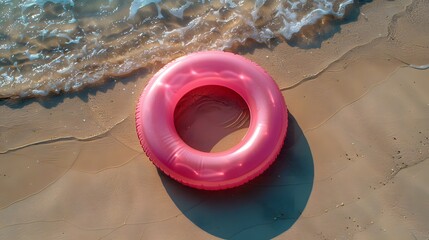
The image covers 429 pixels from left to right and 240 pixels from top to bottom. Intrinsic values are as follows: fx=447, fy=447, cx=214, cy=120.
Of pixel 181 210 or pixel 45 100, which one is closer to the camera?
pixel 181 210

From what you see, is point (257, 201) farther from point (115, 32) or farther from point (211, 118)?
point (115, 32)

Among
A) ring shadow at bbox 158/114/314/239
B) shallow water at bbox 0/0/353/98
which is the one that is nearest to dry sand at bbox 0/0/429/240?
ring shadow at bbox 158/114/314/239

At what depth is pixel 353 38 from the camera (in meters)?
4.45

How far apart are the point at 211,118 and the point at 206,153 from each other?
19.4 inches

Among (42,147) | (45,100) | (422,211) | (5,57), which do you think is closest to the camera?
(422,211)

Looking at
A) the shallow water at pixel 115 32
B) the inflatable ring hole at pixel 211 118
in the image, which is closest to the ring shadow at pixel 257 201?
the inflatable ring hole at pixel 211 118

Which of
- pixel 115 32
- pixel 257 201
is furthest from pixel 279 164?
pixel 115 32

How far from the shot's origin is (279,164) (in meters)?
3.82

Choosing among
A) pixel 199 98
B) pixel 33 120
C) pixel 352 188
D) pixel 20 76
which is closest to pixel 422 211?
pixel 352 188

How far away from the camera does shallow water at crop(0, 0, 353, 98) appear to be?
174 inches

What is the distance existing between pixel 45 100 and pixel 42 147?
514 mm

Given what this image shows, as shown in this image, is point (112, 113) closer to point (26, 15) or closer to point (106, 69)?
point (106, 69)

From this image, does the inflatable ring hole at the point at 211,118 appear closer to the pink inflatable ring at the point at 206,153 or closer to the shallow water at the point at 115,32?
the pink inflatable ring at the point at 206,153

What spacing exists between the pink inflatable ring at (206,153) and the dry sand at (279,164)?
25 centimetres
